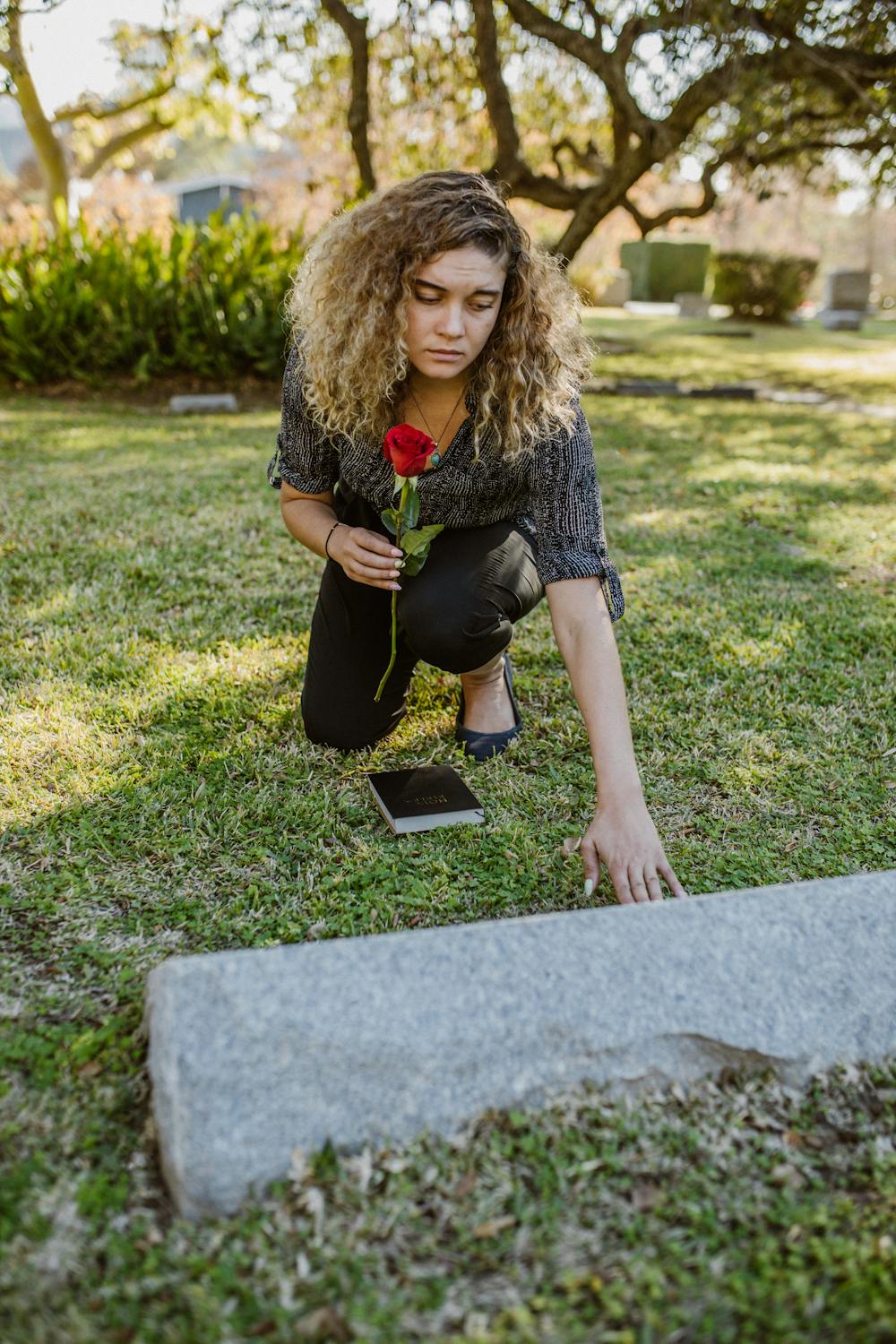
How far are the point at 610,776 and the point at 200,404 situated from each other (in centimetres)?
661

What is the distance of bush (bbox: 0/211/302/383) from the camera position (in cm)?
776

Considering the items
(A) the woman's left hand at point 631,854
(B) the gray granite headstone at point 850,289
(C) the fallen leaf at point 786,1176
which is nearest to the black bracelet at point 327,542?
(A) the woman's left hand at point 631,854

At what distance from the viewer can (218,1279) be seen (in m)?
1.22

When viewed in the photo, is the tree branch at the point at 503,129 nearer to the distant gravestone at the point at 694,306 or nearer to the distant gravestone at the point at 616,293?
the distant gravestone at the point at 694,306

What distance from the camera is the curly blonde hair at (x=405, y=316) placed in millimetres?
2041

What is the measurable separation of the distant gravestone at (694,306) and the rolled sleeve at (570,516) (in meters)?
19.3

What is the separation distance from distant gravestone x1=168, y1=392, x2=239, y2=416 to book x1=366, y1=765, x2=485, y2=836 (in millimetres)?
5926

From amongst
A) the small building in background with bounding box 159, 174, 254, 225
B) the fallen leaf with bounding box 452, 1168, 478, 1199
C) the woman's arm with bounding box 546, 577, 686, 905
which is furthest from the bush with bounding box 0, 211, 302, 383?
the small building in background with bounding box 159, 174, 254, 225

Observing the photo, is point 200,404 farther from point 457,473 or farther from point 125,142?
point 125,142

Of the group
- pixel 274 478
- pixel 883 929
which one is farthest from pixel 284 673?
pixel 883 929

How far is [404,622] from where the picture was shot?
7.95 feet

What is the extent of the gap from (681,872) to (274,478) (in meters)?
1.44

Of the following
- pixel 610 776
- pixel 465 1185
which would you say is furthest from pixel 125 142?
pixel 465 1185

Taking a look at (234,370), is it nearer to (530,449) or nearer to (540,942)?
(530,449)
